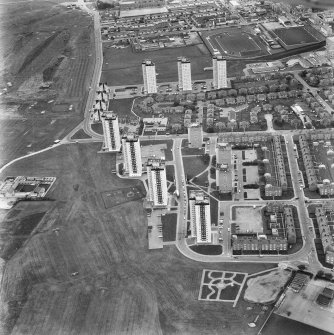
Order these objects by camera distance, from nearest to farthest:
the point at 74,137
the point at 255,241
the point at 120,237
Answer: the point at 255,241, the point at 120,237, the point at 74,137

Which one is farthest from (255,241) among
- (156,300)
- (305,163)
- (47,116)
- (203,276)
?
(47,116)

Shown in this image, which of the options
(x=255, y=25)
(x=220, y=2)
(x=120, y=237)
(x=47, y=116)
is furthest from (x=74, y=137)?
(x=220, y=2)

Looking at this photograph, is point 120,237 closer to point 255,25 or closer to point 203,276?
point 203,276

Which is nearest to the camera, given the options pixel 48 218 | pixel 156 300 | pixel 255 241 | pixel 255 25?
pixel 156 300

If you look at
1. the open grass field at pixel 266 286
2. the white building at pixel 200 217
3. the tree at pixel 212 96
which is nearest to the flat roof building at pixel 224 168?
the white building at pixel 200 217

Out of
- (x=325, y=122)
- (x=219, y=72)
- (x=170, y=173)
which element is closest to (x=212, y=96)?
(x=219, y=72)

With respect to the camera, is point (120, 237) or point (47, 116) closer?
point (120, 237)

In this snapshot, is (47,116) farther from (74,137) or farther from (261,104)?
(261,104)
